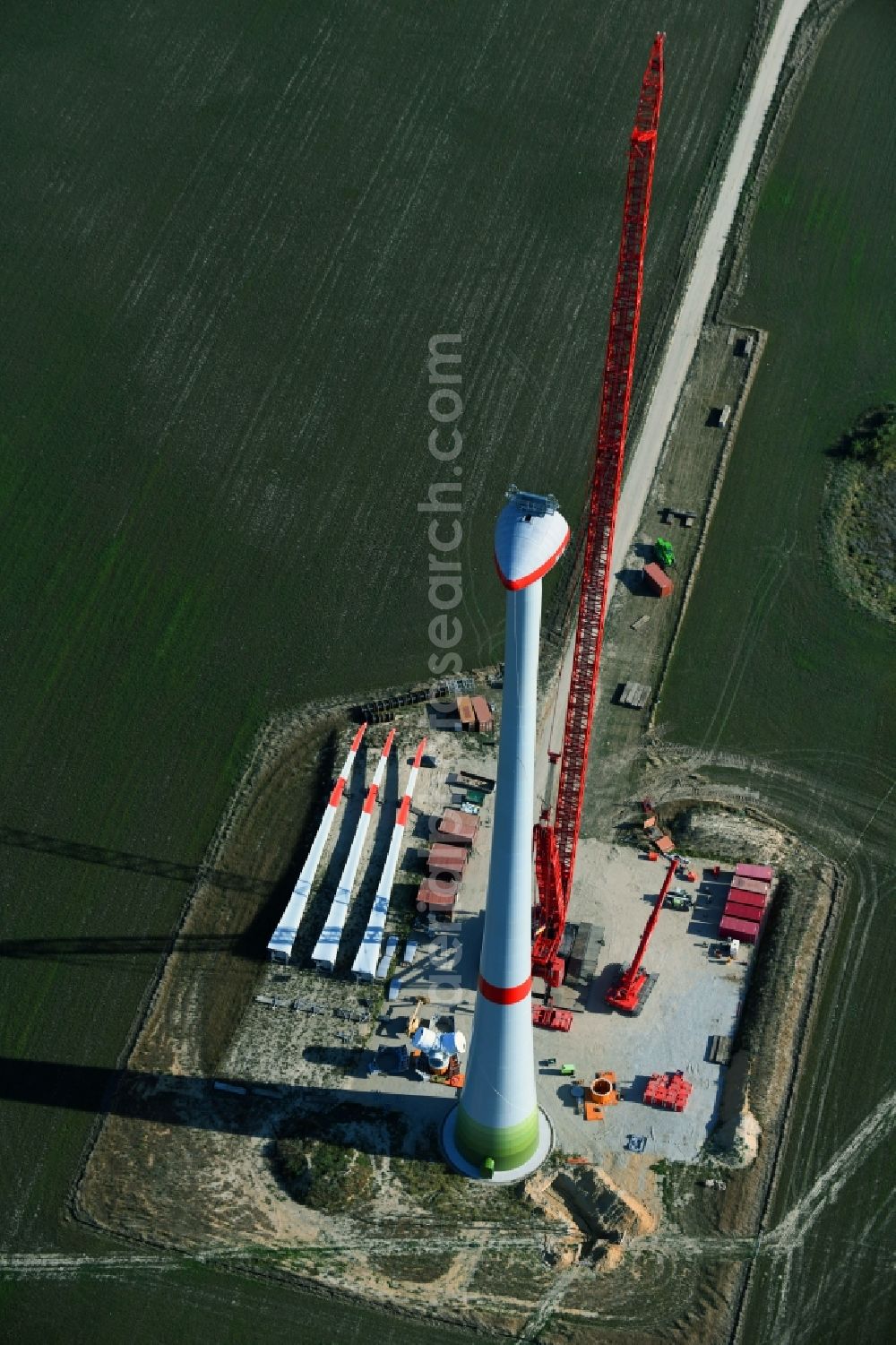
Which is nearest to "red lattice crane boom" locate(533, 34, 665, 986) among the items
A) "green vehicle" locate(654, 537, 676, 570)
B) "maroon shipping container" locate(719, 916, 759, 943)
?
"maroon shipping container" locate(719, 916, 759, 943)

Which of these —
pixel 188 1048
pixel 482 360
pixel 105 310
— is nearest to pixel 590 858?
pixel 188 1048

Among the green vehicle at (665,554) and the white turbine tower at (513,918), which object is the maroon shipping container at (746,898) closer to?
the white turbine tower at (513,918)

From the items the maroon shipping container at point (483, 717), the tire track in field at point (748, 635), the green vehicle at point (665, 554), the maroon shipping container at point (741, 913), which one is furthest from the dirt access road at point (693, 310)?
the maroon shipping container at point (741, 913)

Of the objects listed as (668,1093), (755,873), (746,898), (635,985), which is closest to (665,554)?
(755,873)

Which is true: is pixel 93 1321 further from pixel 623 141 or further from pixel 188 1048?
pixel 623 141

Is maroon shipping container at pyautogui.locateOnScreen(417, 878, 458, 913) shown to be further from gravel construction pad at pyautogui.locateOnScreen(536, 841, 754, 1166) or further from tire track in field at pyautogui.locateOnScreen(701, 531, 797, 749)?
tire track in field at pyautogui.locateOnScreen(701, 531, 797, 749)

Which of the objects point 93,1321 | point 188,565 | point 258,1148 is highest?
point 188,565

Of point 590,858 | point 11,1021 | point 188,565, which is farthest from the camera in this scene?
point 188,565
